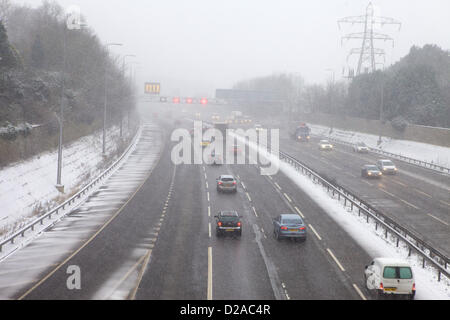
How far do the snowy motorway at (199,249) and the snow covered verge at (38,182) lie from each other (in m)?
2.79

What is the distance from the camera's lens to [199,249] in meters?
24.5

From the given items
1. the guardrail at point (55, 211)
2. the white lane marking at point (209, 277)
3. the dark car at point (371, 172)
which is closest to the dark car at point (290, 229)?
the white lane marking at point (209, 277)

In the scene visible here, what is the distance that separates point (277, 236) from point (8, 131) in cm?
2637

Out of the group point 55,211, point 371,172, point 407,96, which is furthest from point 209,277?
point 407,96

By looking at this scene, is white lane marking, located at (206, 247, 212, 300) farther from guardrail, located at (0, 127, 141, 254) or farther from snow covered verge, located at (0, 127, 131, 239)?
snow covered verge, located at (0, 127, 131, 239)

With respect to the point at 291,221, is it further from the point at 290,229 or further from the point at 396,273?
the point at 396,273

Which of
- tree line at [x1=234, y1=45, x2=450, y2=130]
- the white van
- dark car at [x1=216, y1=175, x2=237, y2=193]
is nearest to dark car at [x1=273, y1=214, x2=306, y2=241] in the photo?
the white van

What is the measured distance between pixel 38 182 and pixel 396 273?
1220 inches

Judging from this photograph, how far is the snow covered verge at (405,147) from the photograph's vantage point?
197 ft

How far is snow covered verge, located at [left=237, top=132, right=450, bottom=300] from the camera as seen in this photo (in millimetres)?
19609

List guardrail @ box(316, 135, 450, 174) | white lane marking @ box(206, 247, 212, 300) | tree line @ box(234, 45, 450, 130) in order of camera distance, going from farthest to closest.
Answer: tree line @ box(234, 45, 450, 130) < guardrail @ box(316, 135, 450, 174) < white lane marking @ box(206, 247, 212, 300)

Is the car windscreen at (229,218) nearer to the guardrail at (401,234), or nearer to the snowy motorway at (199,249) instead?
the snowy motorway at (199,249)

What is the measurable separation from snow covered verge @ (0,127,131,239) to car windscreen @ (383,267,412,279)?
19981 millimetres
